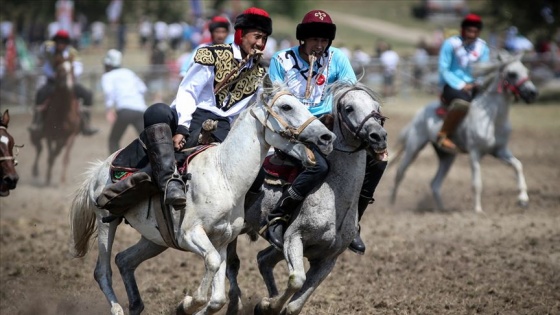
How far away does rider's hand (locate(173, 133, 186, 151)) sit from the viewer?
685 centimetres

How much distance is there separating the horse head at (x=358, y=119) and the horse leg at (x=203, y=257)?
1.28 m

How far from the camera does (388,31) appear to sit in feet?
166

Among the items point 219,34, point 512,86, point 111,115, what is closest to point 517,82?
point 512,86

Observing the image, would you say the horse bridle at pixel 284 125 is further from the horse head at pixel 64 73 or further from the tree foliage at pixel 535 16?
the tree foliage at pixel 535 16

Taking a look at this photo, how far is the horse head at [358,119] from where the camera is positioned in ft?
21.0

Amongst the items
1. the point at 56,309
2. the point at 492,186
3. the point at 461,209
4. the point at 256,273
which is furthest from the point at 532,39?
the point at 56,309

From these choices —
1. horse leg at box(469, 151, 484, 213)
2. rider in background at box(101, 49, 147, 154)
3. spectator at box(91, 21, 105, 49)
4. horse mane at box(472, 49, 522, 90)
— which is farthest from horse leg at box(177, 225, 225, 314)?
spectator at box(91, 21, 105, 49)

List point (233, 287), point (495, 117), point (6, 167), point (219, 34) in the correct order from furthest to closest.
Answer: point (495, 117), point (219, 34), point (6, 167), point (233, 287)

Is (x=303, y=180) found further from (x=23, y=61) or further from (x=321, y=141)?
(x=23, y=61)

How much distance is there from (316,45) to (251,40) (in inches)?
20.0

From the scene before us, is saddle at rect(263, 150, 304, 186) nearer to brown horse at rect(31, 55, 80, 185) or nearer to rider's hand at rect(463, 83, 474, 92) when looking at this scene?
rider's hand at rect(463, 83, 474, 92)

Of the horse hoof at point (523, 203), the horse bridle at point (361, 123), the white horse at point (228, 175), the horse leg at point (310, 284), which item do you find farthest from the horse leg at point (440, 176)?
the white horse at point (228, 175)

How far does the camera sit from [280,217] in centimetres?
693

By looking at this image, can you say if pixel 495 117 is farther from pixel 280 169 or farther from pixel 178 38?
pixel 178 38
